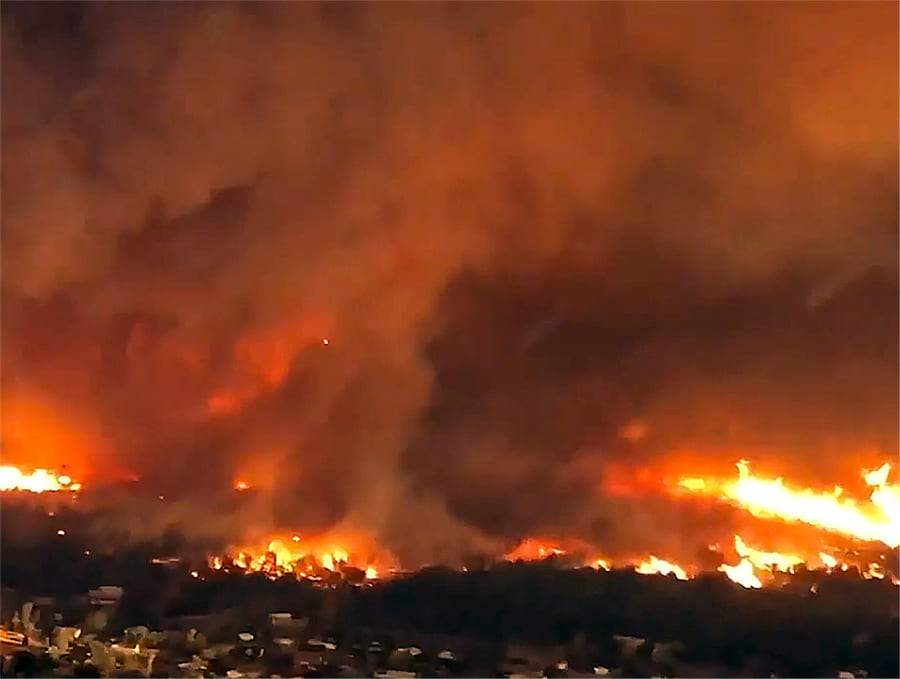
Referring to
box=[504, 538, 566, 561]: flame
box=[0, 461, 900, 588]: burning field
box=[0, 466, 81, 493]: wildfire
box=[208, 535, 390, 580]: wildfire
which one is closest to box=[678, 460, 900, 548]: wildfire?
box=[0, 461, 900, 588]: burning field

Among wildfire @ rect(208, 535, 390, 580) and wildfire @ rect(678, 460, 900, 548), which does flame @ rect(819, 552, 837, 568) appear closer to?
wildfire @ rect(678, 460, 900, 548)

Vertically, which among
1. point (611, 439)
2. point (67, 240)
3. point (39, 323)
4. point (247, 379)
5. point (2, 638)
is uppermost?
point (67, 240)

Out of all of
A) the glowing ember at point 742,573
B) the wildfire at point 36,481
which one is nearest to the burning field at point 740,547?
the glowing ember at point 742,573

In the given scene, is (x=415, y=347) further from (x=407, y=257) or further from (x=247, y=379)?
(x=247, y=379)

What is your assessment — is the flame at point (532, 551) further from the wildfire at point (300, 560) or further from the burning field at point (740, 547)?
the wildfire at point (300, 560)

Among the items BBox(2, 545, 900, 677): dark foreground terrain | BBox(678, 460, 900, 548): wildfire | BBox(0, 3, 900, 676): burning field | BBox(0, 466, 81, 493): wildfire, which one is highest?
BBox(0, 3, 900, 676): burning field

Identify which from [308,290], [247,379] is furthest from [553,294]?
[247,379]

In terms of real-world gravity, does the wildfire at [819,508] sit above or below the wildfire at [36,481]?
below
